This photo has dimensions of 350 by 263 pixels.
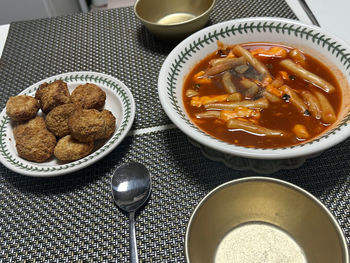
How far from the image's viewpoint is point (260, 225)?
2.71 feet

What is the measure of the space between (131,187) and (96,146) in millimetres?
247

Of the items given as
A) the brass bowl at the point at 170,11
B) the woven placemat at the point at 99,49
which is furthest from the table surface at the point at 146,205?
the brass bowl at the point at 170,11

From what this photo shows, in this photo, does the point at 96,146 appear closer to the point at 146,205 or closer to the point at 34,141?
the point at 34,141

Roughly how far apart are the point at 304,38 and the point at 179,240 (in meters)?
0.89

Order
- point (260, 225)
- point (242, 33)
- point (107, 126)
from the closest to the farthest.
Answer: point (260, 225) < point (107, 126) < point (242, 33)

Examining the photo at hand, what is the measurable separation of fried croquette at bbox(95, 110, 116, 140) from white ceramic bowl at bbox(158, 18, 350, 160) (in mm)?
226

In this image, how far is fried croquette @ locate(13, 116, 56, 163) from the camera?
1039 mm

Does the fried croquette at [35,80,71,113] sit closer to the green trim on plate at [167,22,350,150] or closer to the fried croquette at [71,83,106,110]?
the fried croquette at [71,83,106,110]

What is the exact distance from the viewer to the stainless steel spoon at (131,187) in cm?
94

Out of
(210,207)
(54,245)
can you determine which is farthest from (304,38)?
(54,245)

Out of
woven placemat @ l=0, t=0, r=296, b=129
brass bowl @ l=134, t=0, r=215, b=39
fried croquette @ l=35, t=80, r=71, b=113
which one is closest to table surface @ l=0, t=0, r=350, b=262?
woven placemat @ l=0, t=0, r=296, b=129

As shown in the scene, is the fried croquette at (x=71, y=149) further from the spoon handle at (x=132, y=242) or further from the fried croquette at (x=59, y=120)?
the spoon handle at (x=132, y=242)

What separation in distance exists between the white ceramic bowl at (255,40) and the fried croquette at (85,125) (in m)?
0.24

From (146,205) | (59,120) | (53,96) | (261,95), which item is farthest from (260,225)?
(53,96)
